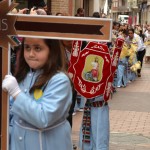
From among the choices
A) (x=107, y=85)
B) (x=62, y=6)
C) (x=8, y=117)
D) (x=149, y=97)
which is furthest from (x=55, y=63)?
(x=62, y=6)

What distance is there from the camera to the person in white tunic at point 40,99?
265 centimetres

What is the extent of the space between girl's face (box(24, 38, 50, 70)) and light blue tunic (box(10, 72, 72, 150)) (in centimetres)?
9

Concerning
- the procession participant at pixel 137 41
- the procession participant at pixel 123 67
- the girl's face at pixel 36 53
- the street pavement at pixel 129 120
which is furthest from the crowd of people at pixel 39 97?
the procession participant at pixel 137 41

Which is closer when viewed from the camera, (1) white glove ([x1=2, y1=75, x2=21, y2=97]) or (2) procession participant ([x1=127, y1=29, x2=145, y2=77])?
(1) white glove ([x1=2, y1=75, x2=21, y2=97])

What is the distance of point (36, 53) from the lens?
279 centimetres

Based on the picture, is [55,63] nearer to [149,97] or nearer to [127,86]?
[149,97]

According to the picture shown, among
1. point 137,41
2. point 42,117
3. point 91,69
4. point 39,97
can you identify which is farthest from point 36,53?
point 137,41

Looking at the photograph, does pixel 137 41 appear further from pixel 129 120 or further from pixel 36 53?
pixel 36 53

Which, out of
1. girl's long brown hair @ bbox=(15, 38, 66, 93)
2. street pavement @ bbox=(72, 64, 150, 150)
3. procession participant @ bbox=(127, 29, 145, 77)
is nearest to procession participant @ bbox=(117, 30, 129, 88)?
street pavement @ bbox=(72, 64, 150, 150)

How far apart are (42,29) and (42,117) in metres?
0.50

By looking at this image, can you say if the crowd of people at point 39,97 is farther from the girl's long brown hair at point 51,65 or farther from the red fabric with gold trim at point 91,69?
the red fabric with gold trim at point 91,69

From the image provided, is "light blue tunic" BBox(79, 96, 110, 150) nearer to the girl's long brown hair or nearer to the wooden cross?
the girl's long brown hair

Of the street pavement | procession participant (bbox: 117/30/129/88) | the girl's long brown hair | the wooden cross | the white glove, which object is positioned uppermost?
the wooden cross

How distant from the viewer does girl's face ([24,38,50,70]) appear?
2779 millimetres
